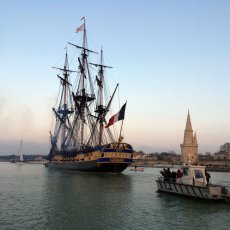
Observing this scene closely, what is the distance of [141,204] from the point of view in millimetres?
30766

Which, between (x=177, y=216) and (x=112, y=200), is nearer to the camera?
(x=177, y=216)

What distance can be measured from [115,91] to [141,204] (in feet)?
169

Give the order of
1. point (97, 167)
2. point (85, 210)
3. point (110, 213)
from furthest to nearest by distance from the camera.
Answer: point (97, 167) < point (85, 210) < point (110, 213)

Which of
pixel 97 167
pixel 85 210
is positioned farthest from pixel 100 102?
pixel 85 210

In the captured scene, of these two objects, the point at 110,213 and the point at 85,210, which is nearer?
the point at 110,213

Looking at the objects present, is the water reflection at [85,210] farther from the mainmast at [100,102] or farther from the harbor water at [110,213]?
the mainmast at [100,102]

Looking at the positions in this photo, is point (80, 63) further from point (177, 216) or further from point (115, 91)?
point (177, 216)

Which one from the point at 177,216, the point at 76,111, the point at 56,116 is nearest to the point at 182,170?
the point at 177,216

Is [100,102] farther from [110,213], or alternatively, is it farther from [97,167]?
[110,213]

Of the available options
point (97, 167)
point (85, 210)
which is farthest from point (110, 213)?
point (97, 167)

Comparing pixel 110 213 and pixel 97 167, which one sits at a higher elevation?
pixel 97 167

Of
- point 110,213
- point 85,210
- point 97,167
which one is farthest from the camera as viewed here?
point 97,167

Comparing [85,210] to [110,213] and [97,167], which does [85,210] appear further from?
Result: [97,167]

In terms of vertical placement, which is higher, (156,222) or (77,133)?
(77,133)
